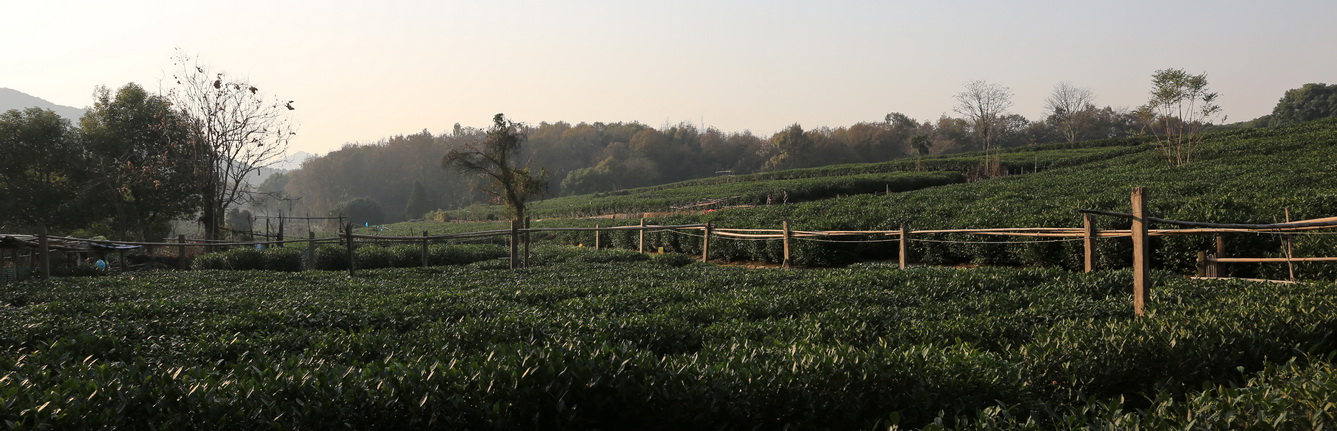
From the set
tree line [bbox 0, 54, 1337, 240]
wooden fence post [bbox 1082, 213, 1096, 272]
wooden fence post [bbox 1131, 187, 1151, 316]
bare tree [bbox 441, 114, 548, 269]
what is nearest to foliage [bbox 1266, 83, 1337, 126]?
tree line [bbox 0, 54, 1337, 240]

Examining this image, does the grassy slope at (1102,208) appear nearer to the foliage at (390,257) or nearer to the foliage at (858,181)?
the foliage at (390,257)

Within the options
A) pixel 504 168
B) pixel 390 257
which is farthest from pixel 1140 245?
pixel 504 168

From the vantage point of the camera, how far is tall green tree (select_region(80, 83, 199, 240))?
32219mm

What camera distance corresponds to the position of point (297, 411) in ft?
11.1

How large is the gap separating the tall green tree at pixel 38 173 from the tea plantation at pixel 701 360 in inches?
1209

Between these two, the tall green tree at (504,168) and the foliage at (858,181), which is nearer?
the tall green tree at (504,168)

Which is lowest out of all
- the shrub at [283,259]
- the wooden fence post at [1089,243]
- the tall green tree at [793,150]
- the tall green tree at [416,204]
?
the shrub at [283,259]

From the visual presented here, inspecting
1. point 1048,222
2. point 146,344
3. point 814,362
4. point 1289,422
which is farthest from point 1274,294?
point 146,344

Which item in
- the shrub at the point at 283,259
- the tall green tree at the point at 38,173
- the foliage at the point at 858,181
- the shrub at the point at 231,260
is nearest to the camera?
the shrub at the point at 231,260

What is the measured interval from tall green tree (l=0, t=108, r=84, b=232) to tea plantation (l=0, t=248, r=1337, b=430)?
30702 mm

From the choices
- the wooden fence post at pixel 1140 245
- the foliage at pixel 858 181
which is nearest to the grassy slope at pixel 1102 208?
the wooden fence post at pixel 1140 245

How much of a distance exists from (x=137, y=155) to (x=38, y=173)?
4351 millimetres

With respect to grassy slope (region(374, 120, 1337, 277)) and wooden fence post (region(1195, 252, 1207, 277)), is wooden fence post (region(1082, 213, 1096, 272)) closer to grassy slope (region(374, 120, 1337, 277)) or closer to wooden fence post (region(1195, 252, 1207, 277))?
wooden fence post (region(1195, 252, 1207, 277))

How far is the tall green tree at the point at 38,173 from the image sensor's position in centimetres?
3180
